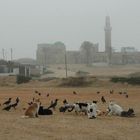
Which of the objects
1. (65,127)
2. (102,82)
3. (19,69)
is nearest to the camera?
(65,127)

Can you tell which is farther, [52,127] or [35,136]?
[52,127]

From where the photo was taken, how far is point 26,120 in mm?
23609

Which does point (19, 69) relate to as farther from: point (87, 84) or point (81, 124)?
point (81, 124)

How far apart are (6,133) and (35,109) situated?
7285 millimetres

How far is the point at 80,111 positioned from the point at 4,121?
225 inches

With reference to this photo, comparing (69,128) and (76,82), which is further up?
(76,82)

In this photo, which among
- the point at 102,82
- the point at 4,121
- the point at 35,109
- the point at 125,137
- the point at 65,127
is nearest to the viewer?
the point at 125,137

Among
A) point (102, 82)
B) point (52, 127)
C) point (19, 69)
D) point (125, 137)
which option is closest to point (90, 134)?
point (125, 137)

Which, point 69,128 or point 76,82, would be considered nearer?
point 69,128

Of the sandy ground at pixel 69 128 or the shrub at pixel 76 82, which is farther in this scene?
the shrub at pixel 76 82

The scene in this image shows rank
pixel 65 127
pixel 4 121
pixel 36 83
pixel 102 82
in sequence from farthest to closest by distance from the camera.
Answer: pixel 36 83 < pixel 102 82 < pixel 4 121 < pixel 65 127

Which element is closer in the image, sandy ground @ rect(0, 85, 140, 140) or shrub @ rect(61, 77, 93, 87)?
sandy ground @ rect(0, 85, 140, 140)

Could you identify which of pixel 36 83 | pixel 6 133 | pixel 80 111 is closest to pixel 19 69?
pixel 36 83

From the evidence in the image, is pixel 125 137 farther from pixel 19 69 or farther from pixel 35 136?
pixel 19 69
